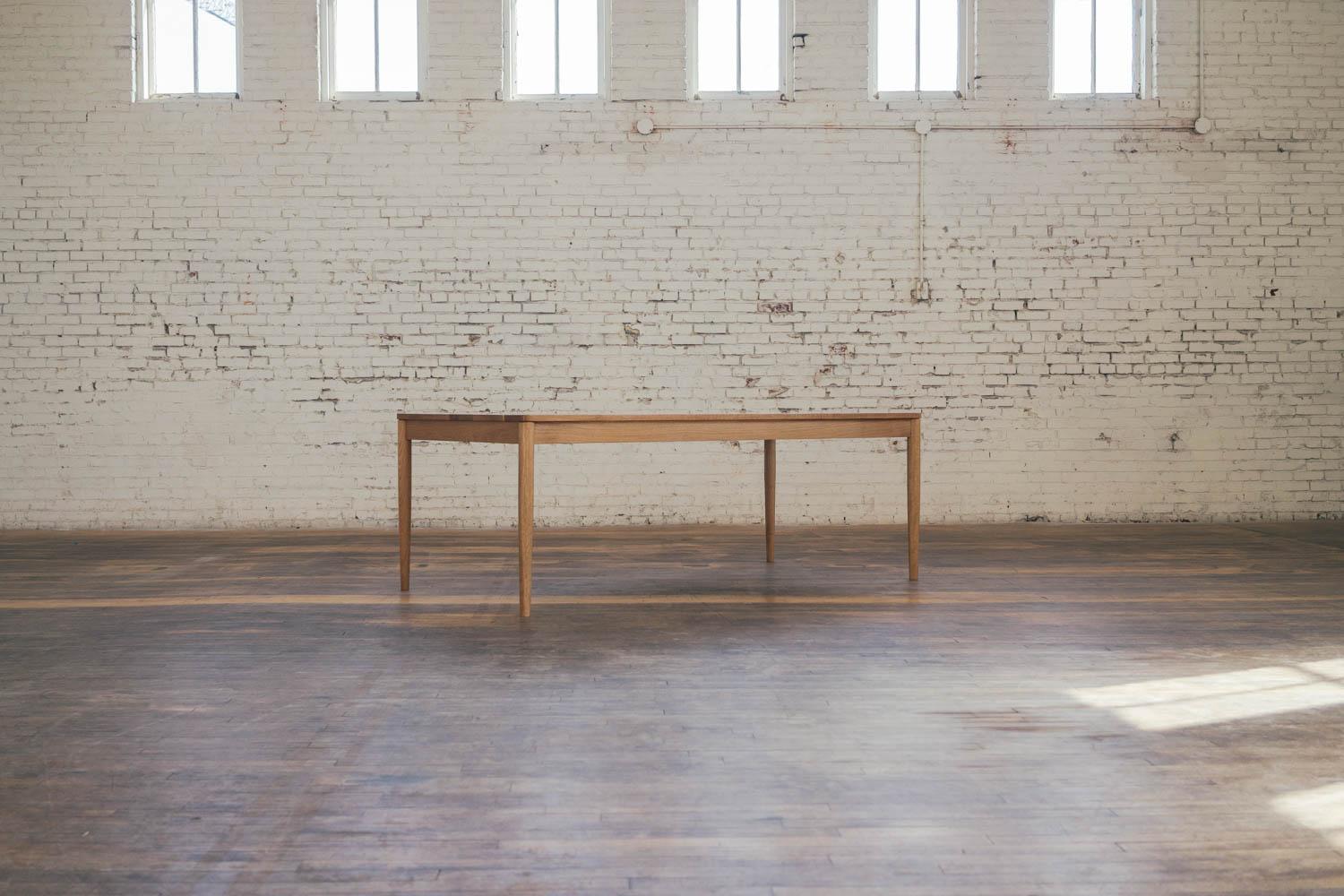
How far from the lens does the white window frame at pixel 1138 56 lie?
607 centimetres

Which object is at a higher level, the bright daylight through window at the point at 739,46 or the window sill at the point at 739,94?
the bright daylight through window at the point at 739,46

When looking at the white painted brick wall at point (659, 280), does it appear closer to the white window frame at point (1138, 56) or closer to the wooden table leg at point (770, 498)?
the white window frame at point (1138, 56)

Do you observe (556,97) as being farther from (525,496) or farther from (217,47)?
(525,496)

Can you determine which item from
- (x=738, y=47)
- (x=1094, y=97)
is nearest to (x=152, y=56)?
(x=738, y=47)

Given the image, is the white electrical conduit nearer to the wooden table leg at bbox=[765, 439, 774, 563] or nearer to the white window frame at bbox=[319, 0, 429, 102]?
the white window frame at bbox=[319, 0, 429, 102]

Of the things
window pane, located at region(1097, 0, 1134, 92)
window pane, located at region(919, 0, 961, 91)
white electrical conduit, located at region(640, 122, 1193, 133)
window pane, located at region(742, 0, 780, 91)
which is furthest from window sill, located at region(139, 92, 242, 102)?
window pane, located at region(1097, 0, 1134, 92)

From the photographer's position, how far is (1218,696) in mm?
2457

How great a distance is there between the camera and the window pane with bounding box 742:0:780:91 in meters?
6.01

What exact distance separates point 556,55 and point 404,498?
10.9ft

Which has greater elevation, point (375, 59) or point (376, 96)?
point (375, 59)

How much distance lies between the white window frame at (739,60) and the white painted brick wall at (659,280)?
109 mm

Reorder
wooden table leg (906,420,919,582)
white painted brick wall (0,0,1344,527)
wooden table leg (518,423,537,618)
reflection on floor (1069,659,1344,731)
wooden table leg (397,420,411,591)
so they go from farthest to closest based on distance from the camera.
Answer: white painted brick wall (0,0,1344,527)
wooden table leg (906,420,919,582)
wooden table leg (397,420,411,591)
wooden table leg (518,423,537,618)
reflection on floor (1069,659,1344,731)

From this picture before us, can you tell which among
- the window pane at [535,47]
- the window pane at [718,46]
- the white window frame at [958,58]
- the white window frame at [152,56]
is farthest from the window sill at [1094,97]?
the white window frame at [152,56]

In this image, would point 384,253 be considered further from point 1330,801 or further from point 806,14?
point 1330,801
